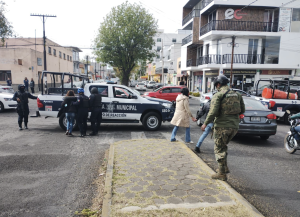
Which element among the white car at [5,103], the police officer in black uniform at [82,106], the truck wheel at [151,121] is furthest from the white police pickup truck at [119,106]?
→ the white car at [5,103]

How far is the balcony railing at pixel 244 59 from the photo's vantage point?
1056 inches

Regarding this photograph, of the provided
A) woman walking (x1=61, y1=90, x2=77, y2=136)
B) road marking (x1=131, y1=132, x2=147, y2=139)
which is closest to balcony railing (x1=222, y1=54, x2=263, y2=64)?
road marking (x1=131, y1=132, x2=147, y2=139)

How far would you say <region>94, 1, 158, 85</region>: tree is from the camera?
32.2 m

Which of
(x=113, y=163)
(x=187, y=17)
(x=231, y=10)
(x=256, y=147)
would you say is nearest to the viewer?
(x=113, y=163)

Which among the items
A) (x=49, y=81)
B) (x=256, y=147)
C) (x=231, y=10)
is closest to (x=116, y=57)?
(x=231, y=10)

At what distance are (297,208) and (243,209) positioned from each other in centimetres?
102

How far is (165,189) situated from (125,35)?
30.4 meters

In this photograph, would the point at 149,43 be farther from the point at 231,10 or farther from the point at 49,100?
the point at 49,100

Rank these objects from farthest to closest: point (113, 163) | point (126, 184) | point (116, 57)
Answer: point (116, 57), point (113, 163), point (126, 184)

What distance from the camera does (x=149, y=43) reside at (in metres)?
34.0

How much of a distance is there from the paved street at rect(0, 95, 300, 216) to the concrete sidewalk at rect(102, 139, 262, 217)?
1.43 ft

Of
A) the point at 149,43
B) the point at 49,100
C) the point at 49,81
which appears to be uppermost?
the point at 149,43

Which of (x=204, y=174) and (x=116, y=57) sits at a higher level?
(x=116, y=57)

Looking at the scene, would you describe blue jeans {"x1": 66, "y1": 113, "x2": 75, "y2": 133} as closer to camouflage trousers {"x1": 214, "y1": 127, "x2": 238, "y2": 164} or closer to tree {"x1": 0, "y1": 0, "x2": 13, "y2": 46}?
camouflage trousers {"x1": 214, "y1": 127, "x2": 238, "y2": 164}
